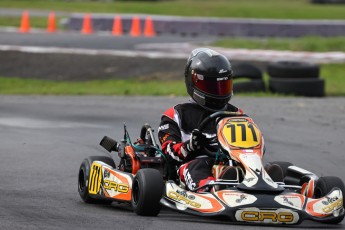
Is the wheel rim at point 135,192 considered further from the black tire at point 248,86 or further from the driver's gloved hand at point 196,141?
the black tire at point 248,86

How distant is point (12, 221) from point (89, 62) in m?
13.7

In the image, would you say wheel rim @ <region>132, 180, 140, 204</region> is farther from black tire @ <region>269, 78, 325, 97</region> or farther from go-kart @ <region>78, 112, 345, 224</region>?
black tire @ <region>269, 78, 325, 97</region>

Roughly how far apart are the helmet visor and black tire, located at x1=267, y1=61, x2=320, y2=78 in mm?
8753

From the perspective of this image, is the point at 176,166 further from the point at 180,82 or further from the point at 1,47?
the point at 1,47

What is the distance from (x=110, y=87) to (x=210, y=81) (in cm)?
1041

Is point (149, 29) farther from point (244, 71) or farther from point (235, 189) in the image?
point (235, 189)

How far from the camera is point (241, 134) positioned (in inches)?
252

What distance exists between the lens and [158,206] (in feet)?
20.5

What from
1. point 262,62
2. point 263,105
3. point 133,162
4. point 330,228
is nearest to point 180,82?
point 262,62

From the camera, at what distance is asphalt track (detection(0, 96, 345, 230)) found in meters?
6.18

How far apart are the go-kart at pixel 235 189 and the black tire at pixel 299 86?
8623 mm

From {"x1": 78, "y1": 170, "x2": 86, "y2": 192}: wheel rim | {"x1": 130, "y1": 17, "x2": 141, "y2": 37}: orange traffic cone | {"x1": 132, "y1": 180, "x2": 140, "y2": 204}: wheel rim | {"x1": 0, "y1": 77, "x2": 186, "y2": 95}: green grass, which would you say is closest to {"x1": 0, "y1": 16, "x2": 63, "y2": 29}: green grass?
{"x1": 130, "y1": 17, "x2": 141, "y2": 37}: orange traffic cone

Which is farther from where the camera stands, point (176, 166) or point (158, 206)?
point (176, 166)

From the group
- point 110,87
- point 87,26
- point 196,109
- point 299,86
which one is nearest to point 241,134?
point 196,109
